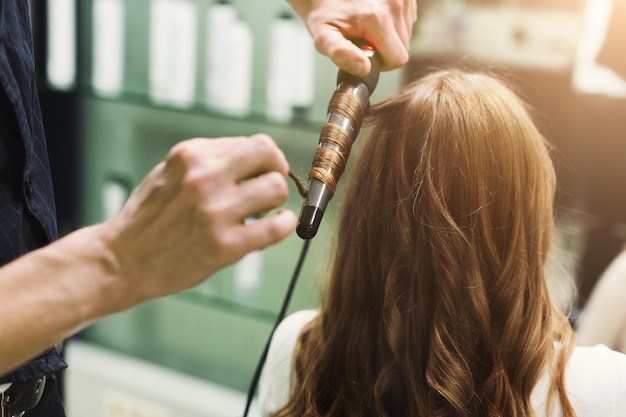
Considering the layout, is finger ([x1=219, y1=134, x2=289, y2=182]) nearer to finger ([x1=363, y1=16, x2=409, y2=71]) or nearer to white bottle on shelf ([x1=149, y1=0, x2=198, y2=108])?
finger ([x1=363, y1=16, x2=409, y2=71])

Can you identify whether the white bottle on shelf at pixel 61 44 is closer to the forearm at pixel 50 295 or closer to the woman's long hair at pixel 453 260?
the woman's long hair at pixel 453 260

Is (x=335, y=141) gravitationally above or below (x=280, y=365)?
above

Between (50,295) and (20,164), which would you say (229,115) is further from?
(50,295)

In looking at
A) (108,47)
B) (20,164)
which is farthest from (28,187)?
(108,47)

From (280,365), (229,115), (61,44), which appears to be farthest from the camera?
(61,44)

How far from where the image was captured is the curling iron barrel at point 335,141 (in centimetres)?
62

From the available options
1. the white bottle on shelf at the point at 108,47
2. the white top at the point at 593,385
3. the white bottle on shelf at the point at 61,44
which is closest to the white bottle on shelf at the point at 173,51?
the white bottle on shelf at the point at 108,47

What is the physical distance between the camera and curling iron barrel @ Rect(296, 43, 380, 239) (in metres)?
0.62

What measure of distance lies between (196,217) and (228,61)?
1.33 m

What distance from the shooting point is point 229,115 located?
178 centimetres

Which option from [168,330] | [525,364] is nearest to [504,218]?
[525,364]

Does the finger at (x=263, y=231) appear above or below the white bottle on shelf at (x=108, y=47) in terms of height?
above

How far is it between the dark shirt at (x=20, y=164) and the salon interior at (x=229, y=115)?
1.97 feet

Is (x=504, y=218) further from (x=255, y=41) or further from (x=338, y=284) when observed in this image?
(x=255, y=41)
